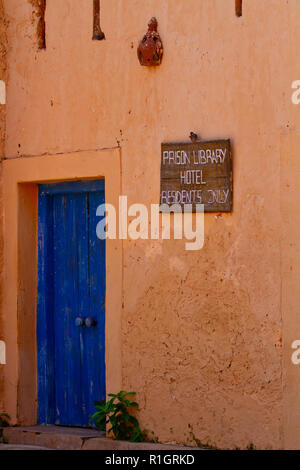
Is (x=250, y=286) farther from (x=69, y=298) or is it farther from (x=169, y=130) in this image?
(x=69, y=298)

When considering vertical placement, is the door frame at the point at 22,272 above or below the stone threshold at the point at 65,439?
above

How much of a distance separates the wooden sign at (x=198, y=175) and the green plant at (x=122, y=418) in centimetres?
141

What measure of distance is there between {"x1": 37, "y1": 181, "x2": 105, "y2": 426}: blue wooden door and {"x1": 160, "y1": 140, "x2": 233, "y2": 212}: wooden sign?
75 centimetres

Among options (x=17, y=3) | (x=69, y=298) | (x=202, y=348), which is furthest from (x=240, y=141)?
(x=17, y=3)

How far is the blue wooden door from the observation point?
6.45m

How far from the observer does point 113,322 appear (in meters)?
6.12

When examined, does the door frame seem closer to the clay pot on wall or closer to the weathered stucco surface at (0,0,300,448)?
the weathered stucco surface at (0,0,300,448)

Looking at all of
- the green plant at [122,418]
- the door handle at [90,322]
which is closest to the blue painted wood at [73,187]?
the door handle at [90,322]

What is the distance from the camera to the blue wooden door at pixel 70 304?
6453 millimetres

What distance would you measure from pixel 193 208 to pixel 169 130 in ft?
1.93

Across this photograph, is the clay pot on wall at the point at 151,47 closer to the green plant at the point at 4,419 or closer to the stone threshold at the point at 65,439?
the stone threshold at the point at 65,439

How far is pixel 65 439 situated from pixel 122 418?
0.58 m

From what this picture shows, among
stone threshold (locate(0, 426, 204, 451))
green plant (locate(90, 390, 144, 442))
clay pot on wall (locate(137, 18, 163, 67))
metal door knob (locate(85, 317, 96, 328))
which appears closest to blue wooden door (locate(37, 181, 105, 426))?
metal door knob (locate(85, 317, 96, 328))

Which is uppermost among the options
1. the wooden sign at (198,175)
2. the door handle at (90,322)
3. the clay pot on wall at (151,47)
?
the clay pot on wall at (151,47)
